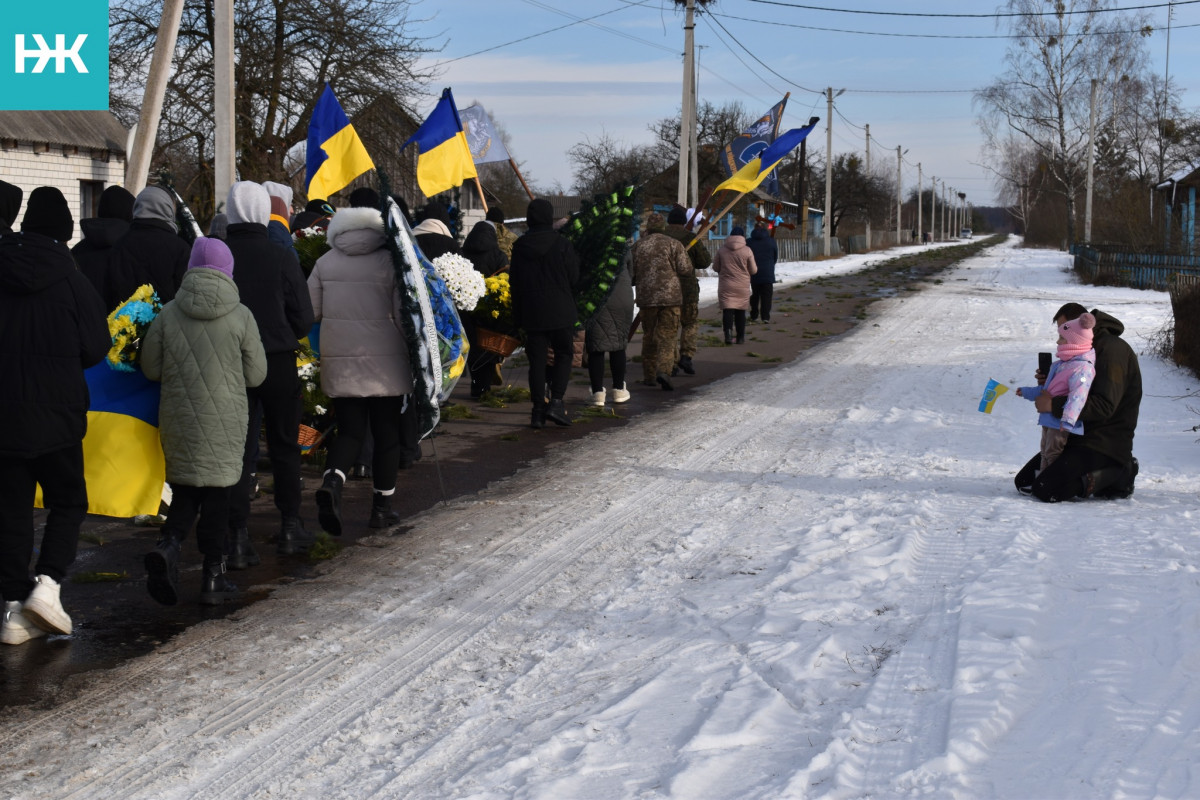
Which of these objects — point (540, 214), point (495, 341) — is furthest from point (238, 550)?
point (495, 341)

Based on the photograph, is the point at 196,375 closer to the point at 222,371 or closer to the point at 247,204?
the point at 222,371

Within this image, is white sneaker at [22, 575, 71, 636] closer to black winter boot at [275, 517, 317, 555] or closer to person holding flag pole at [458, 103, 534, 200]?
black winter boot at [275, 517, 317, 555]

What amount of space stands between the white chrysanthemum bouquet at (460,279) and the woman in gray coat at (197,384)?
3715 millimetres

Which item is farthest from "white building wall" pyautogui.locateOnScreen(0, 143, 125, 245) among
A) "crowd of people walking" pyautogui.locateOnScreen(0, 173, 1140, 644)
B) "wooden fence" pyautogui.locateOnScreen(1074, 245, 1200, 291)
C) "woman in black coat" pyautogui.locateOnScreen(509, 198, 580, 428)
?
"wooden fence" pyautogui.locateOnScreen(1074, 245, 1200, 291)

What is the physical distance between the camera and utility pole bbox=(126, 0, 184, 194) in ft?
35.6

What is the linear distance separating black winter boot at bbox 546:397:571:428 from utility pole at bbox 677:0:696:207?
17068 millimetres

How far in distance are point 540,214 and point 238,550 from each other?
14.9 ft

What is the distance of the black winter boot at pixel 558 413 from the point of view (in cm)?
1020

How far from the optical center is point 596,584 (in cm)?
564

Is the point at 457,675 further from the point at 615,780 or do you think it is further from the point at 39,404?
the point at 39,404

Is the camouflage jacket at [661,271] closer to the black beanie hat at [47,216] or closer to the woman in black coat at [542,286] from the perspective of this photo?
the woman in black coat at [542,286]

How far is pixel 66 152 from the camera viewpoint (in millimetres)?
23344

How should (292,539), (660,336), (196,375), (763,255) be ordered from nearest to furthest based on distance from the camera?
(196,375)
(292,539)
(660,336)
(763,255)

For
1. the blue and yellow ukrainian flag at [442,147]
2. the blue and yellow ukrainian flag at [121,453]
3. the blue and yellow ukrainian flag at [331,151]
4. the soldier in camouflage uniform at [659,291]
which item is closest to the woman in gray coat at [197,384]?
the blue and yellow ukrainian flag at [121,453]
